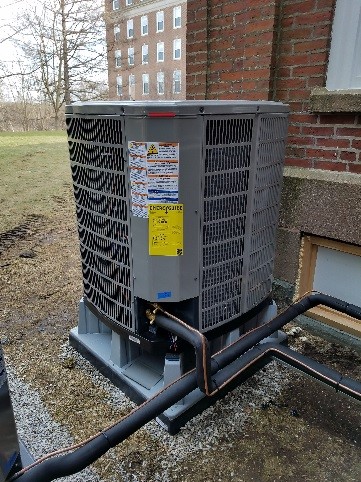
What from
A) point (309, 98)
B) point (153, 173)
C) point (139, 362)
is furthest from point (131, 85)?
point (153, 173)

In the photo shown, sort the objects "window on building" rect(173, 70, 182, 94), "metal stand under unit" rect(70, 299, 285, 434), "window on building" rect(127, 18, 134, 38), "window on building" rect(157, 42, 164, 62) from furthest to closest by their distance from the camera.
A: "window on building" rect(127, 18, 134, 38), "window on building" rect(157, 42, 164, 62), "window on building" rect(173, 70, 182, 94), "metal stand under unit" rect(70, 299, 285, 434)

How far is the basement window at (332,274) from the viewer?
108 inches

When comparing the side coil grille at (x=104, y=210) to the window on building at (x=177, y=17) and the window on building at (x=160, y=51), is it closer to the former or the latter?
the window on building at (x=177, y=17)

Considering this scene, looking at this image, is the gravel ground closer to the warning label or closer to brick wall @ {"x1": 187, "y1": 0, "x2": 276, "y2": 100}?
the warning label

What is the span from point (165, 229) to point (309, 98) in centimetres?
167

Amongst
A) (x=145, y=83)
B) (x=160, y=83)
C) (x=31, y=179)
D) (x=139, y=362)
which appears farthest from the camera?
(x=145, y=83)

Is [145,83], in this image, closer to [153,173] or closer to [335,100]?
[335,100]

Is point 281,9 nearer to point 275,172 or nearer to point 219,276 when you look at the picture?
point 275,172

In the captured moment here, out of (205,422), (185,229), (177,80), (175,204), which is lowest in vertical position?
(205,422)

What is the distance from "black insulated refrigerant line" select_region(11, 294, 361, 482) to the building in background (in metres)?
30.0

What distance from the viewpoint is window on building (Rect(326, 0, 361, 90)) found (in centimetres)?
241

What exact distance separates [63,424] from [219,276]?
1.21 metres

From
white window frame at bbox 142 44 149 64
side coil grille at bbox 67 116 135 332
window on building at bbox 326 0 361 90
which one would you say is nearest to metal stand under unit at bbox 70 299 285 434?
side coil grille at bbox 67 116 135 332

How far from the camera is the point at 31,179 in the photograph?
795 cm
